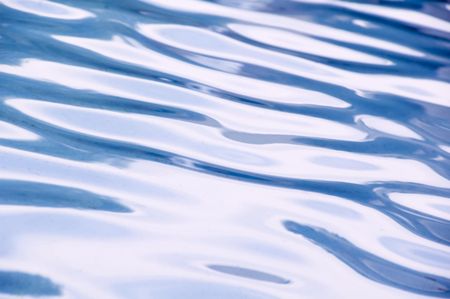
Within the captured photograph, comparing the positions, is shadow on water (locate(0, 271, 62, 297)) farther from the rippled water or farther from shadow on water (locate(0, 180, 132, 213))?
shadow on water (locate(0, 180, 132, 213))

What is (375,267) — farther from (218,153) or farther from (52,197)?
(52,197)

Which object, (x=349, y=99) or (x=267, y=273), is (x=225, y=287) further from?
(x=349, y=99)

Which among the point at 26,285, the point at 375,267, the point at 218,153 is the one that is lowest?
the point at 26,285

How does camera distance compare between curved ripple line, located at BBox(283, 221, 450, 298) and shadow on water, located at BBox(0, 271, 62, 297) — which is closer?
shadow on water, located at BBox(0, 271, 62, 297)

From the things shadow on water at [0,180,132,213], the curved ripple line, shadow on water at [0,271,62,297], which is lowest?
shadow on water at [0,271,62,297]

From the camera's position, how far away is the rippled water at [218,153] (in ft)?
2.91

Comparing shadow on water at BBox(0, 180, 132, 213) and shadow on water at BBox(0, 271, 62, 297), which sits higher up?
shadow on water at BBox(0, 180, 132, 213)

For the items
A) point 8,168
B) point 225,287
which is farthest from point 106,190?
point 225,287

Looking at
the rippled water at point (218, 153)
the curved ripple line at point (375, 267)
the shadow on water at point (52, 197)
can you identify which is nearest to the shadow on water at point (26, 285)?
the rippled water at point (218, 153)

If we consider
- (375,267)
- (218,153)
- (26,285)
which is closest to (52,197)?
(26,285)

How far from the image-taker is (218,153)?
3.87ft

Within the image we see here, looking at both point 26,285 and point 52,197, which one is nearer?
point 26,285

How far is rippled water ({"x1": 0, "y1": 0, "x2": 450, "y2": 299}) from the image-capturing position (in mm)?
888

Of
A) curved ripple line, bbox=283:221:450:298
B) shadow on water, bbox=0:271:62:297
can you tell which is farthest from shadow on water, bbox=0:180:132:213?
curved ripple line, bbox=283:221:450:298
